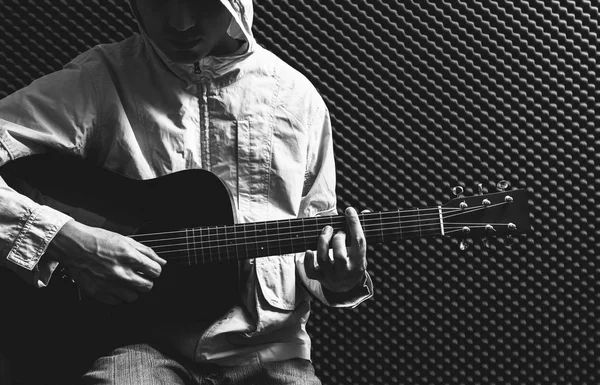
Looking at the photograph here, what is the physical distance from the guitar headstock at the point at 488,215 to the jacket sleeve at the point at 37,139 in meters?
0.62

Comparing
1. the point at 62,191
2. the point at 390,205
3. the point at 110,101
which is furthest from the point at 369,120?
the point at 62,191

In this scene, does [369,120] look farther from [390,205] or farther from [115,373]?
[115,373]

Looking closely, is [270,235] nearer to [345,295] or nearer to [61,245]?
[345,295]

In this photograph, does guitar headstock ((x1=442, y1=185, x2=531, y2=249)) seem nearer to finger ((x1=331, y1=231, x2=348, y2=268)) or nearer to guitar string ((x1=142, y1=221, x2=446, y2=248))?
guitar string ((x1=142, y1=221, x2=446, y2=248))

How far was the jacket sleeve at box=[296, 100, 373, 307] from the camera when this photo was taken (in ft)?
3.49

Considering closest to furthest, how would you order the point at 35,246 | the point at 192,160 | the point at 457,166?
the point at 35,246
the point at 192,160
the point at 457,166

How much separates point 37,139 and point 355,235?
1.76 ft

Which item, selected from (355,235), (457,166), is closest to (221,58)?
(355,235)

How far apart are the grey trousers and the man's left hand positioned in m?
0.17

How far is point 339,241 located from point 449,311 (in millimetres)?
656

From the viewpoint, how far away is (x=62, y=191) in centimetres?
100

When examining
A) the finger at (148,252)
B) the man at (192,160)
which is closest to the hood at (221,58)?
the man at (192,160)

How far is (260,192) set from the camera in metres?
1.08

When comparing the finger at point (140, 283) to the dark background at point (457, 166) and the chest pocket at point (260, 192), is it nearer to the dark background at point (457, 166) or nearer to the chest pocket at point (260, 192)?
the chest pocket at point (260, 192)
